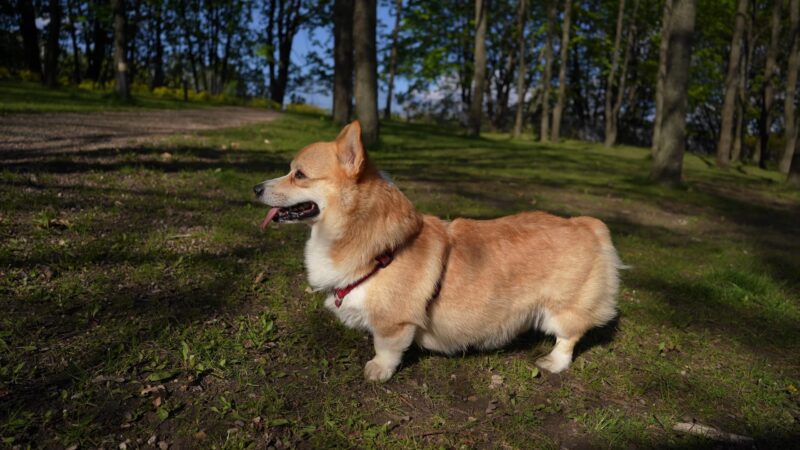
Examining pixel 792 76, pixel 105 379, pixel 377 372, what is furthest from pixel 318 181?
pixel 792 76

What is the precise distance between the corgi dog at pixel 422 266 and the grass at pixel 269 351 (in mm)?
349

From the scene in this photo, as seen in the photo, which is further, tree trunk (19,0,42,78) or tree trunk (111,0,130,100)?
tree trunk (19,0,42,78)

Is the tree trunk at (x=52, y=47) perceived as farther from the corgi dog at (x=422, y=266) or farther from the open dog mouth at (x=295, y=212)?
the corgi dog at (x=422, y=266)

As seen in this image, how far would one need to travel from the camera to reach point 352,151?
3.11 metres

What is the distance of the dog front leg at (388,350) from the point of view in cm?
307

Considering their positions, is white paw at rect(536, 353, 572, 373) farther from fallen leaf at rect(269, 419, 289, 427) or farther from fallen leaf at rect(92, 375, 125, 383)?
fallen leaf at rect(92, 375, 125, 383)

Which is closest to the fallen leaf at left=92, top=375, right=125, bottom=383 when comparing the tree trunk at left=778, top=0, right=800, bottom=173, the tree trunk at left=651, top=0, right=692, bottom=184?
the tree trunk at left=651, top=0, right=692, bottom=184

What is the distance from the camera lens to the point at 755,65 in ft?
112

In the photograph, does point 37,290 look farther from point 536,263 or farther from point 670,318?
point 670,318

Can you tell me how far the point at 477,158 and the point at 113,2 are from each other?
14406 millimetres

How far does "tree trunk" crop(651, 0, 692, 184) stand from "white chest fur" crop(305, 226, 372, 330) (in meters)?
11.3

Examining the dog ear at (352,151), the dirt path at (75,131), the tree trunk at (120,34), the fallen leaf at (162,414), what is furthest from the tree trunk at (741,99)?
the fallen leaf at (162,414)

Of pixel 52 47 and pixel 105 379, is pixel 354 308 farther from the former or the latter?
pixel 52 47

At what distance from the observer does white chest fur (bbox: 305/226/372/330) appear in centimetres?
304
